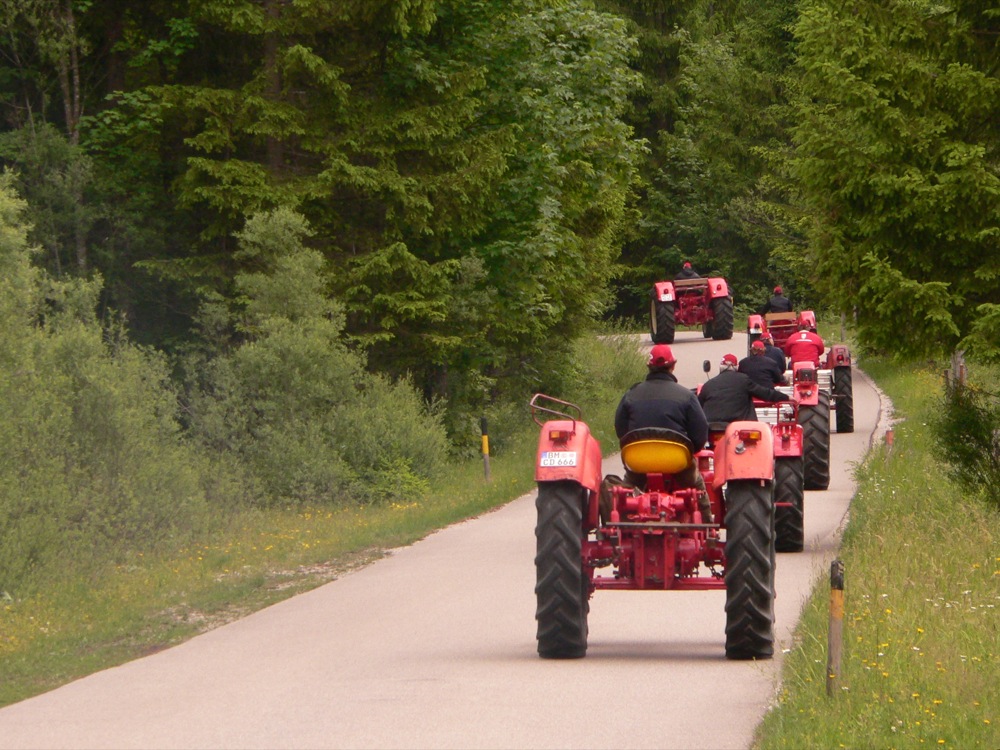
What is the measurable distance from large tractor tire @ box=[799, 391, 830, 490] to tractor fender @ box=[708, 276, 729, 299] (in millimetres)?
22515

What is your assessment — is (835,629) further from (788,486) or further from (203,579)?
(203,579)

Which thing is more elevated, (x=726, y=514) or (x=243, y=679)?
(x=726, y=514)

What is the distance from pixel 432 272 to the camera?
2703cm

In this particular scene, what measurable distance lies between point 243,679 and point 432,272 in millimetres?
16540

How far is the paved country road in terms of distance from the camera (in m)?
8.96

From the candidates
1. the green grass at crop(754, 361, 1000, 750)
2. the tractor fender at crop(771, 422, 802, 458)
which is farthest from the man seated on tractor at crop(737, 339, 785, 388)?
the tractor fender at crop(771, 422, 802, 458)

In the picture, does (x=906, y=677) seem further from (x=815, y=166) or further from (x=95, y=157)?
(x=95, y=157)

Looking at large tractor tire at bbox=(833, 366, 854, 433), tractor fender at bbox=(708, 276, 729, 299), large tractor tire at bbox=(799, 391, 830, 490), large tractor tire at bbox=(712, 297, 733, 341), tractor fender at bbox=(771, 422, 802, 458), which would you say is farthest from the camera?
large tractor tire at bbox=(712, 297, 733, 341)

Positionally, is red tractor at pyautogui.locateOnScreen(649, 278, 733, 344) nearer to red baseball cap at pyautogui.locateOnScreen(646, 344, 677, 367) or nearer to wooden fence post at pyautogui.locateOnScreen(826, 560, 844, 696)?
red baseball cap at pyautogui.locateOnScreen(646, 344, 677, 367)

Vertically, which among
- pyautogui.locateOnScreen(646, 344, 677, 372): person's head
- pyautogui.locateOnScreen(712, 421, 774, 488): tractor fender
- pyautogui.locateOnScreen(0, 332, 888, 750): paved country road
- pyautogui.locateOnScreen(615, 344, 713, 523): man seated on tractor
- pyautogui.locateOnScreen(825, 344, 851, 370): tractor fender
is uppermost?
pyautogui.locateOnScreen(646, 344, 677, 372): person's head

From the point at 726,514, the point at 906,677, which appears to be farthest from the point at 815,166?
the point at 906,677

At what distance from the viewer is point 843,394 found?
29734 millimetres

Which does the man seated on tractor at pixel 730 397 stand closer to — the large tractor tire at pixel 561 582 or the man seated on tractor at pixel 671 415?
the man seated on tractor at pixel 671 415

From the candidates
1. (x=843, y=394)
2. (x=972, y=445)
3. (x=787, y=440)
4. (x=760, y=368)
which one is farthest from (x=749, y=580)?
(x=843, y=394)
